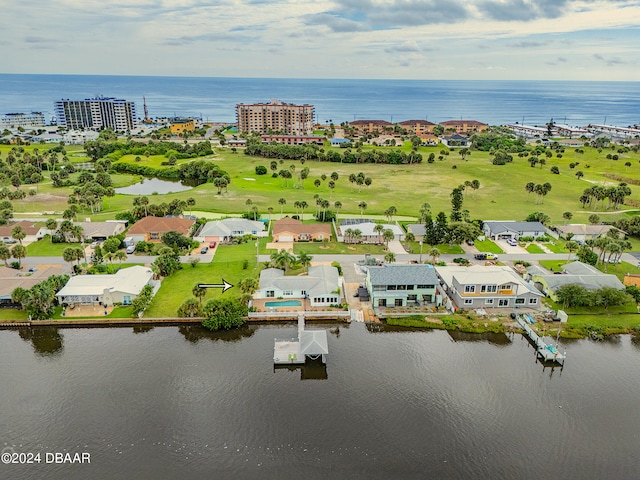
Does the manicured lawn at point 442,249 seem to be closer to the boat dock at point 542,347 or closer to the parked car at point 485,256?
the parked car at point 485,256

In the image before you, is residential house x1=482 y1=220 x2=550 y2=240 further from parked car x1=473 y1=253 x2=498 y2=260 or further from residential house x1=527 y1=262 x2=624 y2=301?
residential house x1=527 y1=262 x2=624 y2=301

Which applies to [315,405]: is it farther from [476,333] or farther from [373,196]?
[373,196]

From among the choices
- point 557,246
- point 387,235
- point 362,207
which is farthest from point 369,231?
point 557,246

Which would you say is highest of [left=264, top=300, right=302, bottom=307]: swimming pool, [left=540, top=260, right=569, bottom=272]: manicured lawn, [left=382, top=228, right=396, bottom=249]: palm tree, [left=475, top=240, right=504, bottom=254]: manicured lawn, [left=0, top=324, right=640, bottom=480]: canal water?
[left=382, top=228, right=396, bottom=249]: palm tree

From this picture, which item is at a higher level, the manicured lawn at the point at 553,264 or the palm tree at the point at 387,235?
the palm tree at the point at 387,235

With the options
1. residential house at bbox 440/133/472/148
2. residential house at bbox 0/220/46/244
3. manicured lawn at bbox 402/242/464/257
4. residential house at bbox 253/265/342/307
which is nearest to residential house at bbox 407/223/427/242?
manicured lawn at bbox 402/242/464/257

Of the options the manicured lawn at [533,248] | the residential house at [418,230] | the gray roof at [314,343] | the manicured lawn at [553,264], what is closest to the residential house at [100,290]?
the gray roof at [314,343]
